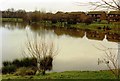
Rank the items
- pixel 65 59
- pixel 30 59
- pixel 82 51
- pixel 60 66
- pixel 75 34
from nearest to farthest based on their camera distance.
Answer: pixel 30 59 → pixel 60 66 → pixel 65 59 → pixel 82 51 → pixel 75 34

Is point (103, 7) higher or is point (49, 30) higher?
point (103, 7)

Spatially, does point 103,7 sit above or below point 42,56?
above

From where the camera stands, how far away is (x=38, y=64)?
7.41 metres

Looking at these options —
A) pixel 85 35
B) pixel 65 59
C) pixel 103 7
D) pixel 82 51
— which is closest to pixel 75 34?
pixel 85 35

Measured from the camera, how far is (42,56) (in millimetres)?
7230

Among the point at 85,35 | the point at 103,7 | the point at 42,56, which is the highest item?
the point at 103,7

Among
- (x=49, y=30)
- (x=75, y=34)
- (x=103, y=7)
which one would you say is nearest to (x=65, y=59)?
(x=49, y=30)

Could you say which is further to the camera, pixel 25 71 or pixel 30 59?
pixel 30 59

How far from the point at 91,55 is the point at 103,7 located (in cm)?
917

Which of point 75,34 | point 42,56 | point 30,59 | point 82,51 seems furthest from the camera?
point 75,34

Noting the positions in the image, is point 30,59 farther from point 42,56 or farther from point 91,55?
point 91,55

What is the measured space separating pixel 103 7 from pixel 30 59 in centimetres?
638

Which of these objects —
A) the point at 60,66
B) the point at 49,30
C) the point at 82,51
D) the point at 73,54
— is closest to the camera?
the point at 60,66

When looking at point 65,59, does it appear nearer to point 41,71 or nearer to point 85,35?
point 41,71
